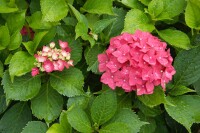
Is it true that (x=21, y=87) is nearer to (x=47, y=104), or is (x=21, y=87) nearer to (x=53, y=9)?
(x=47, y=104)

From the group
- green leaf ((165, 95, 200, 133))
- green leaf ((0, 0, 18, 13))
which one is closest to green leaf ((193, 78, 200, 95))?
green leaf ((165, 95, 200, 133))

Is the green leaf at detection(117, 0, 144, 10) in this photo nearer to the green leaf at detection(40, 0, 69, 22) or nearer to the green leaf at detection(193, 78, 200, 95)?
the green leaf at detection(40, 0, 69, 22)

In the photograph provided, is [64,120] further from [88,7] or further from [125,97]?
[88,7]

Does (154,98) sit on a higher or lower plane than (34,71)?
lower

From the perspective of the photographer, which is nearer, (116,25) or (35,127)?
(35,127)

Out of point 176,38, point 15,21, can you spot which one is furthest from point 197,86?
point 15,21

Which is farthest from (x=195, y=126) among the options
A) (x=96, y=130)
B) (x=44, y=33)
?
(x=44, y=33)

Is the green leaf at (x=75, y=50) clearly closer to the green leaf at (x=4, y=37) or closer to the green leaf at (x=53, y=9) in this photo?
the green leaf at (x=53, y=9)
